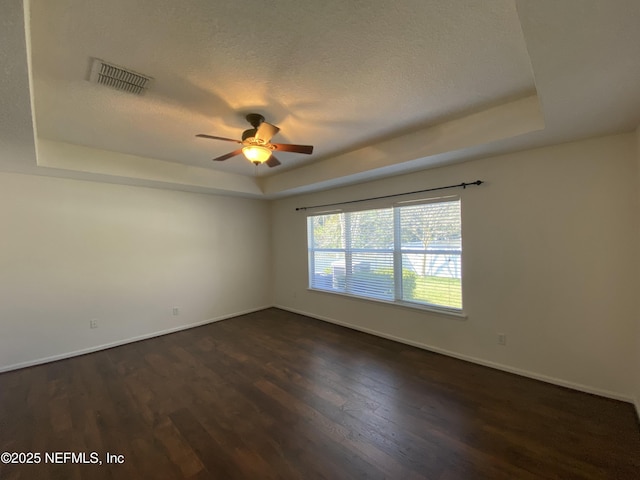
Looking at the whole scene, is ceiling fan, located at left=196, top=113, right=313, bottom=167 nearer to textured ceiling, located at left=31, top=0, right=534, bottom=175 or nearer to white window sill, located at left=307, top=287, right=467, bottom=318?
textured ceiling, located at left=31, top=0, right=534, bottom=175

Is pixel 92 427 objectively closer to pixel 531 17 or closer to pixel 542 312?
pixel 531 17

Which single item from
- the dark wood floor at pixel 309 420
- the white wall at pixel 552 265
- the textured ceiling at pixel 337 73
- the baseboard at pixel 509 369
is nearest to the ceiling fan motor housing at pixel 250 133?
the textured ceiling at pixel 337 73

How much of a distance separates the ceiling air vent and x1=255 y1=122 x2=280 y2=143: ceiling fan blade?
837 millimetres

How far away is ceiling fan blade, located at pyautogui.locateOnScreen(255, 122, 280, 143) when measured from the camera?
2332mm

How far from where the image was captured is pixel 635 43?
4.12 ft

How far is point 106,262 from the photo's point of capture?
153 inches

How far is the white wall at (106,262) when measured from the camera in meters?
3.29

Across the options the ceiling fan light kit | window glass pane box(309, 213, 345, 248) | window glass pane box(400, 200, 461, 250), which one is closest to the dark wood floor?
window glass pane box(400, 200, 461, 250)

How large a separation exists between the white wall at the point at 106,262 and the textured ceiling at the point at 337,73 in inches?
23.7

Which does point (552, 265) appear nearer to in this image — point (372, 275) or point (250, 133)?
point (372, 275)

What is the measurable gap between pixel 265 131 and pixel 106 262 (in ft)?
10.7

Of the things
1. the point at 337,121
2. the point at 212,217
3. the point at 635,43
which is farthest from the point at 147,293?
the point at 635,43

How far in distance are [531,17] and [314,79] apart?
1.29 metres

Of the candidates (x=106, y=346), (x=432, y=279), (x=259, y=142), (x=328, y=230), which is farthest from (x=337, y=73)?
(x=106, y=346)
